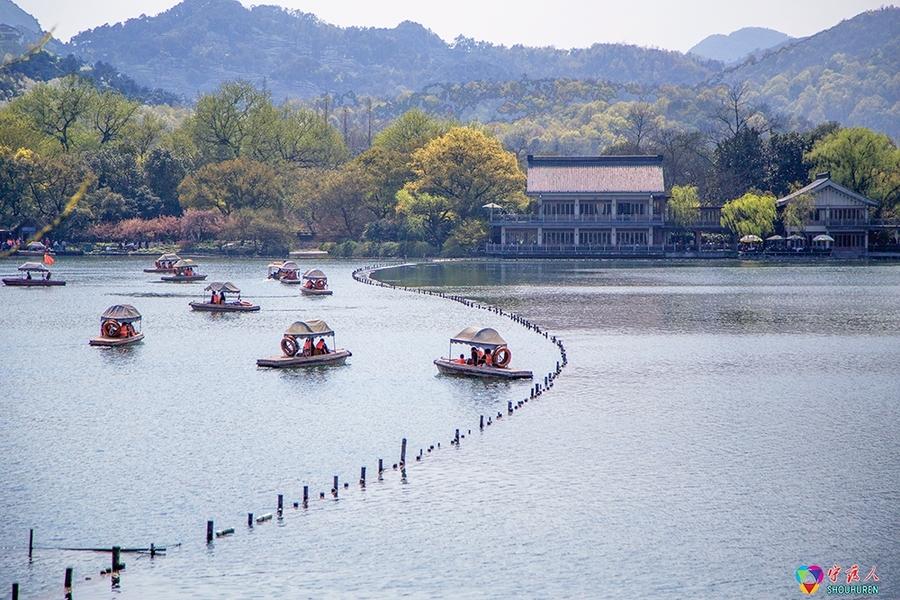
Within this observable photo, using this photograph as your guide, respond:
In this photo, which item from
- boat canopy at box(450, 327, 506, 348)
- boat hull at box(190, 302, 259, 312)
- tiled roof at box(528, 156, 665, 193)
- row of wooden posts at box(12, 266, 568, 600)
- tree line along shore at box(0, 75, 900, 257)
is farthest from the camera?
tiled roof at box(528, 156, 665, 193)

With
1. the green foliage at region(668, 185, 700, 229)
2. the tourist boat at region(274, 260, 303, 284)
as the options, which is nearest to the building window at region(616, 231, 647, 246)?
the green foliage at region(668, 185, 700, 229)

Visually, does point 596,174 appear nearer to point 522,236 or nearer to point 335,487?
point 522,236

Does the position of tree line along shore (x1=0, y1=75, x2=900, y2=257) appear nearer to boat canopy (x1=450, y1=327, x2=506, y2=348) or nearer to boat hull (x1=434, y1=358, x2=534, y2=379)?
boat hull (x1=434, y1=358, x2=534, y2=379)

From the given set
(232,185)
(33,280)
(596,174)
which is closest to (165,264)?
(33,280)

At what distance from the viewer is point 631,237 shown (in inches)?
6024

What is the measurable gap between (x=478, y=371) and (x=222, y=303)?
3895 centimetres

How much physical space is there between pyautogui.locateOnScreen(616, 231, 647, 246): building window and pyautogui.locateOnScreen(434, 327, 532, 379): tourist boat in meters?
95.0

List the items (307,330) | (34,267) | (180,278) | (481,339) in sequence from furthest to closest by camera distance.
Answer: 1. (180,278)
2. (34,267)
3. (307,330)
4. (481,339)

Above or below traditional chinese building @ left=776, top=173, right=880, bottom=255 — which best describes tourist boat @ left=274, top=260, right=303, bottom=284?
below

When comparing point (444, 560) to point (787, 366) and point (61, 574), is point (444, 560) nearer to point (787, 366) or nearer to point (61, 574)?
point (61, 574)

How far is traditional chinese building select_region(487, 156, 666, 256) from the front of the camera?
151 metres

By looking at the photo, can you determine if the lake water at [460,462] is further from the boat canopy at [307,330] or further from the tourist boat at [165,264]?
the tourist boat at [165,264]

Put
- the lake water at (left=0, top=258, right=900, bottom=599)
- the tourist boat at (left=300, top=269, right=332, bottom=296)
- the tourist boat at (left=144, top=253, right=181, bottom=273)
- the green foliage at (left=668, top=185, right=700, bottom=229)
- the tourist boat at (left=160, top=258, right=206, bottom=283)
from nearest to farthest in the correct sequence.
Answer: the lake water at (left=0, top=258, right=900, bottom=599)
the tourist boat at (left=300, top=269, right=332, bottom=296)
the tourist boat at (left=160, top=258, right=206, bottom=283)
the tourist boat at (left=144, top=253, right=181, bottom=273)
the green foliage at (left=668, top=185, right=700, bottom=229)

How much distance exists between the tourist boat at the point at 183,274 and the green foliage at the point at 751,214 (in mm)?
65315
